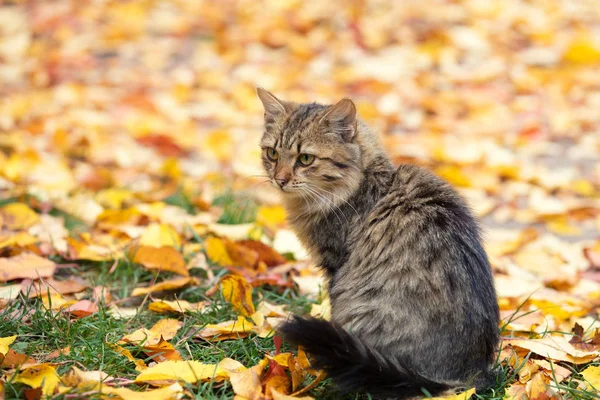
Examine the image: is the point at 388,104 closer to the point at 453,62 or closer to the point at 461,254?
the point at 453,62

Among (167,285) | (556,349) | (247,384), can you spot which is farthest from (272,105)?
(556,349)

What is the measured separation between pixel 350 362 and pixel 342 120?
3.88ft

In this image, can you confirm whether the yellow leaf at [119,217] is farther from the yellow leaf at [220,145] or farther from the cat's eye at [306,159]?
A: the yellow leaf at [220,145]

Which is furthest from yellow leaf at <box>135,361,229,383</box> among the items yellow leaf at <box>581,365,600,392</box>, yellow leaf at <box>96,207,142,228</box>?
yellow leaf at <box>96,207,142,228</box>

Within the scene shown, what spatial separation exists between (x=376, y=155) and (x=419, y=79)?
455 centimetres

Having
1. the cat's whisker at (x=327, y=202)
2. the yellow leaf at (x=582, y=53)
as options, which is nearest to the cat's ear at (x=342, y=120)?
the cat's whisker at (x=327, y=202)

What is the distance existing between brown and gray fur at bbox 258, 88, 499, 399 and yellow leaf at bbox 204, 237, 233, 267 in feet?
2.09

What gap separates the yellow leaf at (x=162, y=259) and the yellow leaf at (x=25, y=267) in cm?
45

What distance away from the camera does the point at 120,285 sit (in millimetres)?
3527

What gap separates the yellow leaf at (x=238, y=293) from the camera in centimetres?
325

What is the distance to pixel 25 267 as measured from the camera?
11.0 ft

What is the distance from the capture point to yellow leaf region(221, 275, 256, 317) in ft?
10.7

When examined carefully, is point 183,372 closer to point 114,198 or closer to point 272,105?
point 272,105

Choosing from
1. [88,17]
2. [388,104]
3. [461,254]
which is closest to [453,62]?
[388,104]
